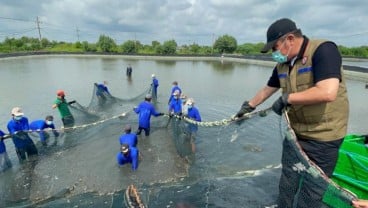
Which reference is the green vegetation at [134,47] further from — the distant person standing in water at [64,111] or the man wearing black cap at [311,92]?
the man wearing black cap at [311,92]

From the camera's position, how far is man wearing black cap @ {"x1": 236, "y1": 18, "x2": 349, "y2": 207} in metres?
2.74

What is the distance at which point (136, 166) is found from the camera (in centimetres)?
873

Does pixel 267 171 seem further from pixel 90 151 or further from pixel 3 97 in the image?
pixel 3 97

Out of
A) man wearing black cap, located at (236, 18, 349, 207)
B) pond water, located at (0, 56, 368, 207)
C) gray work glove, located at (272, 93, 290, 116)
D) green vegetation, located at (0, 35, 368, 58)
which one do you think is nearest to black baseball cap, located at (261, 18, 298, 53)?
man wearing black cap, located at (236, 18, 349, 207)

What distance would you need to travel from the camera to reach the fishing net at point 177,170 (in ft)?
12.7

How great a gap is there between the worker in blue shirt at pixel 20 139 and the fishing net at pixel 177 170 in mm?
346

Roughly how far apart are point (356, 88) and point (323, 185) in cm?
2522

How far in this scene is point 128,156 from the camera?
8711 millimetres

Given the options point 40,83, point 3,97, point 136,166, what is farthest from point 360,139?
point 40,83

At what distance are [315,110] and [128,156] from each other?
656cm

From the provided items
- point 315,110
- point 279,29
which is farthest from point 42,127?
point 315,110

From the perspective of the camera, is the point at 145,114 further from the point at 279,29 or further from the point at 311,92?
the point at 311,92

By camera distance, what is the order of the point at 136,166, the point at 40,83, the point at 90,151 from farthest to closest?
1. the point at 40,83
2. the point at 90,151
3. the point at 136,166

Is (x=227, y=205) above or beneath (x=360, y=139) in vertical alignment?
beneath
